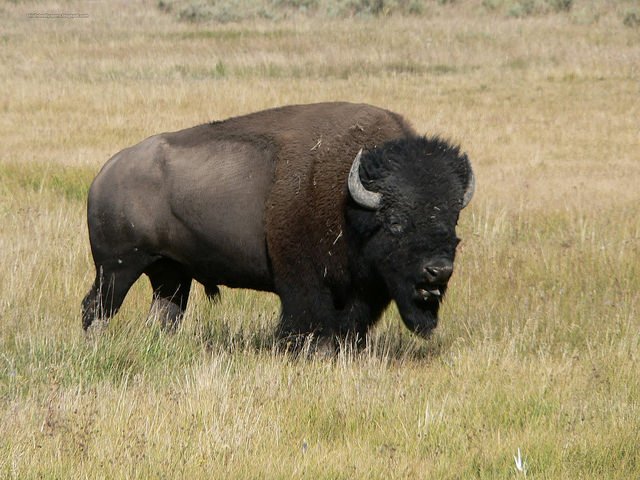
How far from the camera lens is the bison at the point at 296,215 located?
620 cm

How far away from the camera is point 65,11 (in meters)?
49.1

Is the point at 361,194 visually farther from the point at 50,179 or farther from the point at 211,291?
the point at 50,179

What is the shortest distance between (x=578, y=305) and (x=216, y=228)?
9.22ft

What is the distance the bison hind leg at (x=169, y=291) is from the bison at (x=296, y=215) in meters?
0.01

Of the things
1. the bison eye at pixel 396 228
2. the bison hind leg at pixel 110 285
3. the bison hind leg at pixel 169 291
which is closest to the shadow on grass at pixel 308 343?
the bison hind leg at pixel 169 291

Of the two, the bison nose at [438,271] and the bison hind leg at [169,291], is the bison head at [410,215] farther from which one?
the bison hind leg at [169,291]

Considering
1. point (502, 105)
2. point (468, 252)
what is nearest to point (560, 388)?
point (468, 252)

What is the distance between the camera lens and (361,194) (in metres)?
6.27

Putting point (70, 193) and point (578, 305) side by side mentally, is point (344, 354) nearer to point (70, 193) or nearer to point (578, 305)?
point (578, 305)

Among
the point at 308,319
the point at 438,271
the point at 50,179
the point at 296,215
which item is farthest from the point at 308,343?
the point at 50,179

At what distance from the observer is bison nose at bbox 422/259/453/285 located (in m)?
5.87

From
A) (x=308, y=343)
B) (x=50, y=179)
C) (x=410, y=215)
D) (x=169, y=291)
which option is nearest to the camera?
(x=410, y=215)

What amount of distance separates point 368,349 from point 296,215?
39.8 inches

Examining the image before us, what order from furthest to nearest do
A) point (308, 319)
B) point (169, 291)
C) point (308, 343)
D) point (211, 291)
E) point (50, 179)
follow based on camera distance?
point (50, 179) < point (169, 291) < point (211, 291) < point (308, 319) < point (308, 343)
